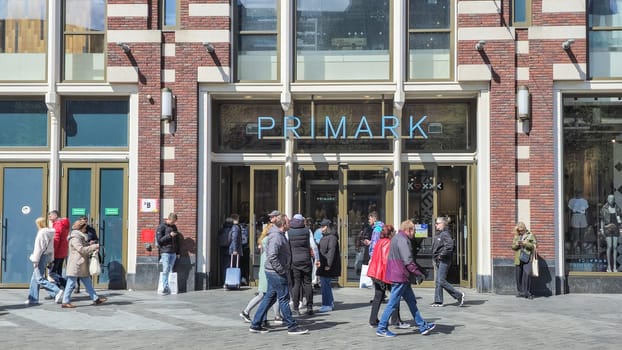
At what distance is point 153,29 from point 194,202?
4070 millimetres

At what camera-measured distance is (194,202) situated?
56.7 feet

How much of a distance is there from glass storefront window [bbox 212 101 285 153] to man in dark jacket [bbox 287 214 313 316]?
4.88 meters

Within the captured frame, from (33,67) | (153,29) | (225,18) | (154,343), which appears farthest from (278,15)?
(154,343)

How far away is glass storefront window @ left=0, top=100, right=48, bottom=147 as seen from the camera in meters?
17.9

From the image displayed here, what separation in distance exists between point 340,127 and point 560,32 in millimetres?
5318

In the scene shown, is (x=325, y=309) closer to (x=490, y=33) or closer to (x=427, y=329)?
(x=427, y=329)

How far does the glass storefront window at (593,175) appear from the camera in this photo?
17219mm

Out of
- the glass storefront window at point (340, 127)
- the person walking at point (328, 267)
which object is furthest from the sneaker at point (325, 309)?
the glass storefront window at point (340, 127)

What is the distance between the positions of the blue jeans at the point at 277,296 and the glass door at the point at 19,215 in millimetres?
8151

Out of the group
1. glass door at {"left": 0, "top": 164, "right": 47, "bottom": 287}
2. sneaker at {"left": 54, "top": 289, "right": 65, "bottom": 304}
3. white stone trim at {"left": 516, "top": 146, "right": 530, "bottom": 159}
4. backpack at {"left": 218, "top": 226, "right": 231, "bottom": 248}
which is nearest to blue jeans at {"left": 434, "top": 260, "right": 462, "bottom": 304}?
white stone trim at {"left": 516, "top": 146, "right": 530, "bottom": 159}

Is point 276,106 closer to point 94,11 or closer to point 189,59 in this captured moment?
point 189,59

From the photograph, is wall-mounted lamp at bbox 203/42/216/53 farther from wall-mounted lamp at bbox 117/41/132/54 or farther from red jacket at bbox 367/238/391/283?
red jacket at bbox 367/238/391/283

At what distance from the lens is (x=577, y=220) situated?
56.6ft

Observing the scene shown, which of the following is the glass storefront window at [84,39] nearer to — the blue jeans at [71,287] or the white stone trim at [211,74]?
the white stone trim at [211,74]
